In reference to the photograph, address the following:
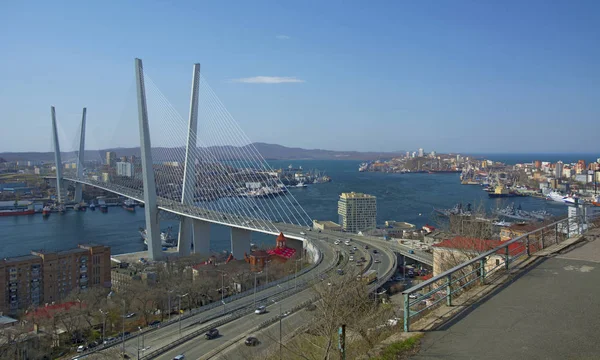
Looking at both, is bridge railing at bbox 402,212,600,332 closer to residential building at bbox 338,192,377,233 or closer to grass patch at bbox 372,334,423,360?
grass patch at bbox 372,334,423,360

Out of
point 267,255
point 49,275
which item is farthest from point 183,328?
point 49,275

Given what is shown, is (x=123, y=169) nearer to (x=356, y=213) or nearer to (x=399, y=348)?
(x=356, y=213)

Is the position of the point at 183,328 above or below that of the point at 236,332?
below

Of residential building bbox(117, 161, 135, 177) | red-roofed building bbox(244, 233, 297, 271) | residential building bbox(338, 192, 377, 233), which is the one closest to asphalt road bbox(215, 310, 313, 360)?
red-roofed building bbox(244, 233, 297, 271)

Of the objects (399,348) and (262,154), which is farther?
(262,154)

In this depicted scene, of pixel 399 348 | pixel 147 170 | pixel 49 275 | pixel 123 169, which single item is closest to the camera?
pixel 399 348

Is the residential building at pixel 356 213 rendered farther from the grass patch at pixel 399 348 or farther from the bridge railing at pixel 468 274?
the grass patch at pixel 399 348
